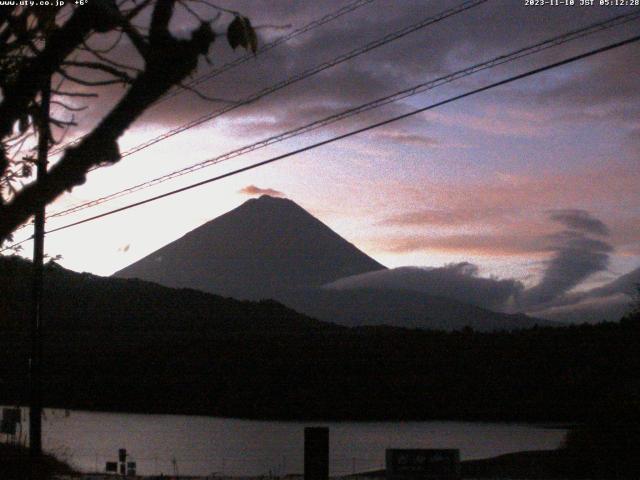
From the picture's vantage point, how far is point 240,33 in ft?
19.4

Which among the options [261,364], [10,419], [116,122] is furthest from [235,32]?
[261,364]

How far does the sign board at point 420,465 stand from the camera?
1410 centimetres

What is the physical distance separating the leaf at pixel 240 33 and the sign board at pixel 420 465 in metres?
9.33

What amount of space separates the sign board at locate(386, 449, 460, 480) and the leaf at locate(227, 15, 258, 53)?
9.33m

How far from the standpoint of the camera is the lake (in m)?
56.4

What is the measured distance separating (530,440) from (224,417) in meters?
55.2

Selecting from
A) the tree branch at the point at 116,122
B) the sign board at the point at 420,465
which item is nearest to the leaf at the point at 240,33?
the tree branch at the point at 116,122

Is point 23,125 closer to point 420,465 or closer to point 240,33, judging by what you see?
point 240,33

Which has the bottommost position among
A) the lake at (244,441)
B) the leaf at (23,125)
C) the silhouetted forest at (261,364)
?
the lake at (244,441)

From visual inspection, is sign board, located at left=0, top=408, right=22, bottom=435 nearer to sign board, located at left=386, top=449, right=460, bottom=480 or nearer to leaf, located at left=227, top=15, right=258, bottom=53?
sign board, located at left=386, top=449, right=460, bottom=480

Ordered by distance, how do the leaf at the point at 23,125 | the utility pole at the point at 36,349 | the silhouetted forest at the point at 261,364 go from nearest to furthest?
the leaf at the point at 23,125
the utility pole at the point at 36,349
the silhouetted forest at the point at 261,364

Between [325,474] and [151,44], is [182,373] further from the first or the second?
[151,44]

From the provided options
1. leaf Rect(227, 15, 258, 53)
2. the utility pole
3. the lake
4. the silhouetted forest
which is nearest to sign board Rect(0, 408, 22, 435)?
the utility pole

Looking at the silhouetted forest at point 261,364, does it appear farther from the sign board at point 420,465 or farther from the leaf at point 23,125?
the leaf at point 23,125
